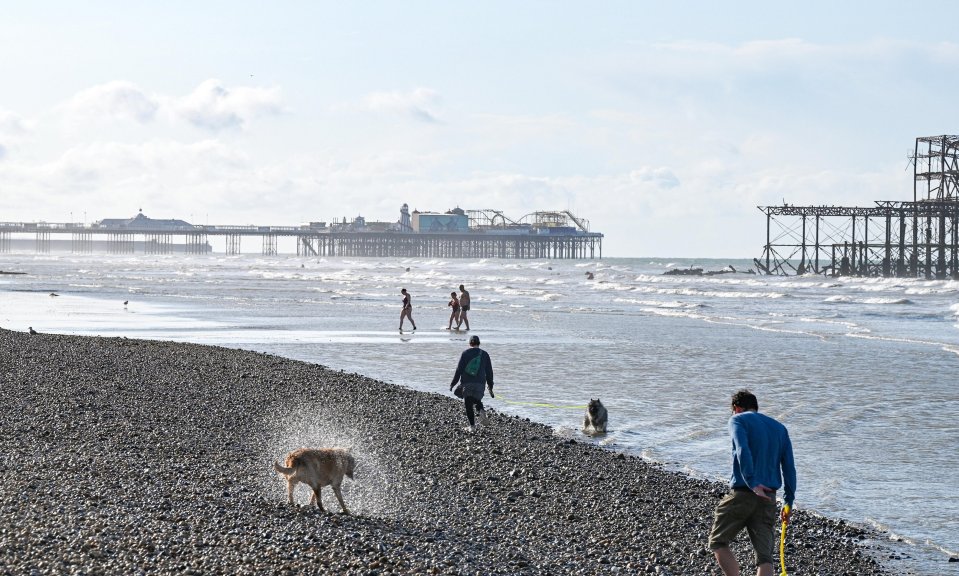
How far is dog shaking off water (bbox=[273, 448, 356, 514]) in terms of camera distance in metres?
7.79

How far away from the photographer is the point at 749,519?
247 inches

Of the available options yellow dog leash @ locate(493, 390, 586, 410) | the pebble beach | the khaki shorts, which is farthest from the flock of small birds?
the khaki shorts

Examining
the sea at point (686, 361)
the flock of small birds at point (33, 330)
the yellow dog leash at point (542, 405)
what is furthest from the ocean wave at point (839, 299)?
the yellow dog leash at point (542, 405)

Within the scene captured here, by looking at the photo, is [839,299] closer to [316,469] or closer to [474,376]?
[474,376]

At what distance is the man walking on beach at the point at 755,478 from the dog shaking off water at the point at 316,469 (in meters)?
3.00

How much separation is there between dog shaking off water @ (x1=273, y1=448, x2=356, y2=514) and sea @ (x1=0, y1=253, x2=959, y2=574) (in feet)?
13.4

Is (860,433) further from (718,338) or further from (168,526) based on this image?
(718,338)

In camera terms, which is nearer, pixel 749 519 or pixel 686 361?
pixel 749 519

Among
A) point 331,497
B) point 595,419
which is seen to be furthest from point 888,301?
point 331,497

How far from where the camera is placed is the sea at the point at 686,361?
10523 mm

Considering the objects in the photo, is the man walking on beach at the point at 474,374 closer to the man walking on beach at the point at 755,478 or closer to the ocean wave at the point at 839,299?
the man walking on beach at the point at 755,478

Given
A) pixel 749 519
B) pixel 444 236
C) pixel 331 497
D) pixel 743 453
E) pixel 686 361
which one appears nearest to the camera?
pixel 743 453

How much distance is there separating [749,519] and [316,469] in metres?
3.28

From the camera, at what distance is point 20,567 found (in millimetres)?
6086
